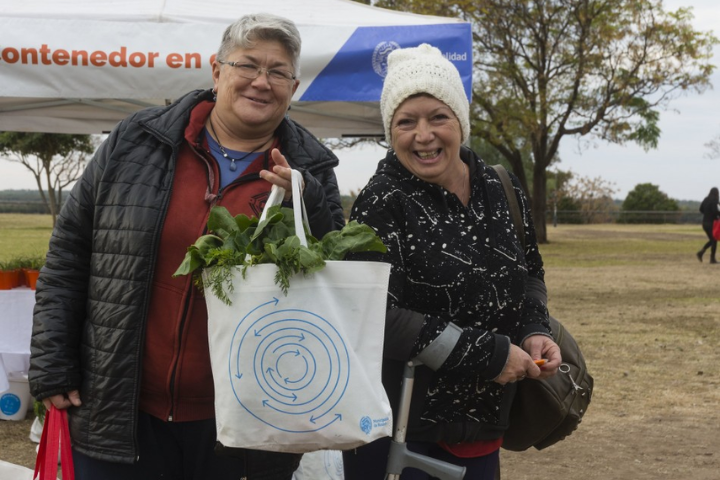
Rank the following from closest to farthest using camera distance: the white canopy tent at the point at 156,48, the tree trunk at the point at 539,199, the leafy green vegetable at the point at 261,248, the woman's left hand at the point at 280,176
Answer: the leafy green vegetable at the point at 261,248 < the woman's left hand at the point at 280,176 < the white canopy tent at the point at 156,48 < the tree trunk at the point at 539,199

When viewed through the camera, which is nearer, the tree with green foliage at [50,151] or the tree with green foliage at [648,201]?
the tree with green foliage at [50,151]

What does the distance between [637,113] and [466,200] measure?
23.5 metres

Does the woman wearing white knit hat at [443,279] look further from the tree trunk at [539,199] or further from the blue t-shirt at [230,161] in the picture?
the tree trunk at [539,199]

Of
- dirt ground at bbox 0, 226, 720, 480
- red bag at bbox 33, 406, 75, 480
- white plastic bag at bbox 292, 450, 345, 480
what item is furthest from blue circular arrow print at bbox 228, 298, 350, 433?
dirt ground at bbox 0, 226, 720, 480

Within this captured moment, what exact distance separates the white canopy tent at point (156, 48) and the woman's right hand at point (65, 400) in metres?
3.21

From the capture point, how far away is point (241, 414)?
5.86ft

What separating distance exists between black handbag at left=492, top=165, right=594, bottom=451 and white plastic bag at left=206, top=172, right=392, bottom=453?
0.79 meters

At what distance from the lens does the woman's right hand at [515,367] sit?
2176mm

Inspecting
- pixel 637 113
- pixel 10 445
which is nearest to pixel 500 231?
pixel 10 445

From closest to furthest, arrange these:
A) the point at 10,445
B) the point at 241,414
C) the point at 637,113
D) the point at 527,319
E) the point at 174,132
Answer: the point at 241,414 < the point at 174,132 < the point at 527,319 < the point at 10,445 < the point at 637,113

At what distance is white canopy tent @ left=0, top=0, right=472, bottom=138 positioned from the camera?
5.18m

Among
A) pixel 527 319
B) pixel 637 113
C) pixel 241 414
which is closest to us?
pixel 241 414

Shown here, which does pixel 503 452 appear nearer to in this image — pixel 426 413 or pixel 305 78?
pixel 305 78

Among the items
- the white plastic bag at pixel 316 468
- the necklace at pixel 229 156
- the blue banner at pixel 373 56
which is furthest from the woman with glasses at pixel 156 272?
the blue banner at pixel 373 56
